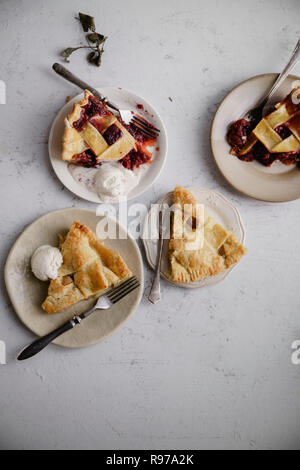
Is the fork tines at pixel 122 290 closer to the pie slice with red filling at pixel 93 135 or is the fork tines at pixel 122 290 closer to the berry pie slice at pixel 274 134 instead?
the pie slice with red filling at pixel 93 135

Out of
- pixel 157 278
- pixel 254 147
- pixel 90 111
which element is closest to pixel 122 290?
pixel 157 278

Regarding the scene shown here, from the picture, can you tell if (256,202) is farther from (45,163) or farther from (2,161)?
(2,161)

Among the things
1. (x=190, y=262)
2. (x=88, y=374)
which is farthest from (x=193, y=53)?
(x=88, y=374)

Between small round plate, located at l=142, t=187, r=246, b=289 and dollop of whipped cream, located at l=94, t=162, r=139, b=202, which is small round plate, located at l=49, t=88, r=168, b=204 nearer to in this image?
dollop of whipped cream, located at l=94, t=162, r=139, b=202

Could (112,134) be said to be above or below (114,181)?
above

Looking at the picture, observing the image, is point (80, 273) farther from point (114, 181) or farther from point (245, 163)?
point (245, 163)

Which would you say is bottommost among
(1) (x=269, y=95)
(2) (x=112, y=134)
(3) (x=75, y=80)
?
(1) (x=269, y=95)
